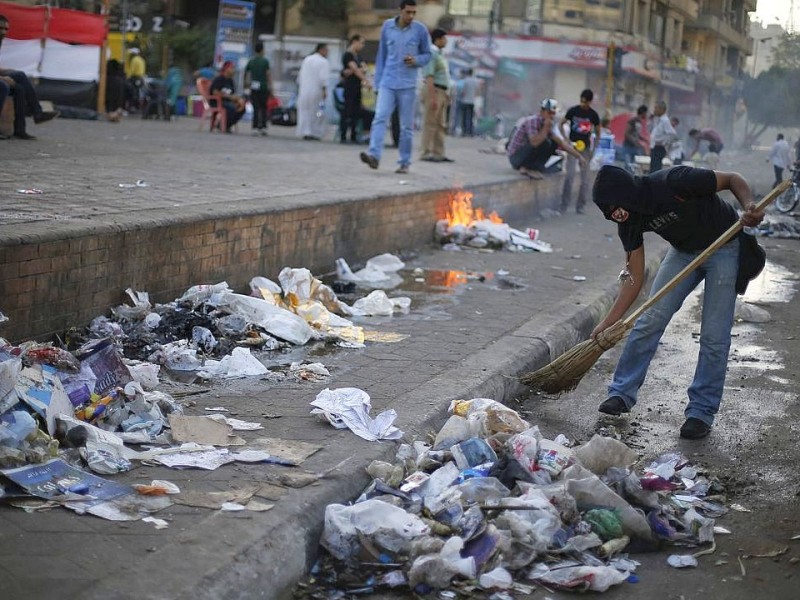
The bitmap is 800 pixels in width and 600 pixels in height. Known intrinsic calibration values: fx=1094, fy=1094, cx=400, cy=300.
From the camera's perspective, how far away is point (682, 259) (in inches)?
209

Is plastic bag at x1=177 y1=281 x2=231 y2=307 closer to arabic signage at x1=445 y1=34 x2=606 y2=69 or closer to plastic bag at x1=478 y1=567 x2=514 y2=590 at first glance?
plastic bag at x1=478 y1=567 x2=514 y2=590

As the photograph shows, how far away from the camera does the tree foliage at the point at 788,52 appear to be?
33.7m

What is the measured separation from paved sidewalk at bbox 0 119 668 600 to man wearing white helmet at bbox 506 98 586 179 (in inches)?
40.3

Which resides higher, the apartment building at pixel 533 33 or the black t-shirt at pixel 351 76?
the apartment building at pixel 533 33

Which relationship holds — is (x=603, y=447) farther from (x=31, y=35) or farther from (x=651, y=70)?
(x=651, y=70)

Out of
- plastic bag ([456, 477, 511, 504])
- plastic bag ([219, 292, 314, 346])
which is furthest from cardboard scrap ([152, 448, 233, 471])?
plastic bag ([219, 292, 314, 346])

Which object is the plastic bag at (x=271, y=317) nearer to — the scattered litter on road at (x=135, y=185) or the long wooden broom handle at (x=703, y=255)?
the long wooden broom handle at (x=703, y=255)

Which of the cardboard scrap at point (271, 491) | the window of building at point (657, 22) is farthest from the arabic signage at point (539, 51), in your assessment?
the cardboard scrap at point (271, 491)

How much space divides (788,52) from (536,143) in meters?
26.8

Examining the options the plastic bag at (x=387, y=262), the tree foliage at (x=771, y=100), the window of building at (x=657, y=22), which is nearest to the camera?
the plastic bag at (x=387, y=262)

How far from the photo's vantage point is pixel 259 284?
6965 mm

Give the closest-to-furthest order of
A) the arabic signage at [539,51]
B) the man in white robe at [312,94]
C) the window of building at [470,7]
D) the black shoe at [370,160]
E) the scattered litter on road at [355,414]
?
the scattered litter on road at [355,414], the black shoe at [370,160], the man in white robe at [312,94], the arabic signage at [539,51], the window of building at [470,7]

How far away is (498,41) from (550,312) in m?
37.5

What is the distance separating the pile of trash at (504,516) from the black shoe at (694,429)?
0.57 m
